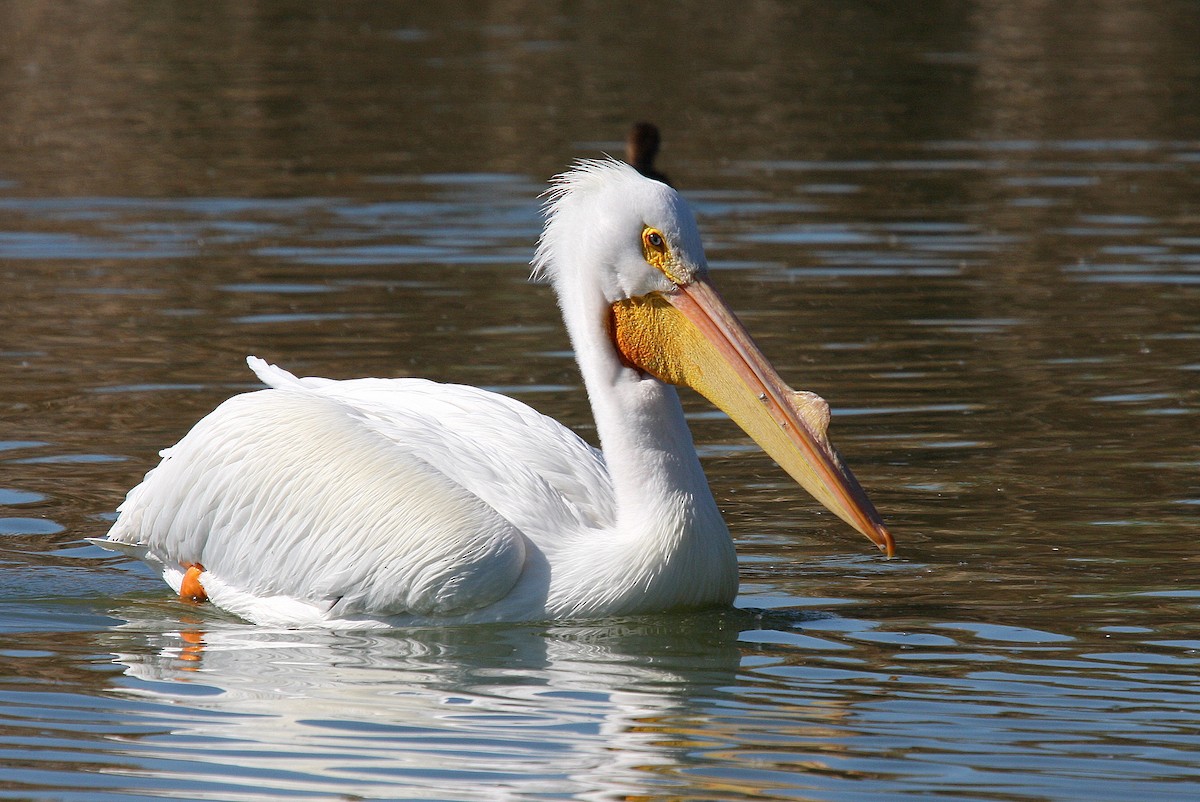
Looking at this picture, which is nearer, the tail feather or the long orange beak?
the long orange beak

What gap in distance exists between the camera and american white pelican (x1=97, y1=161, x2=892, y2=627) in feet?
16.1

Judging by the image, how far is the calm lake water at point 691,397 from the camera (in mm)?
4211

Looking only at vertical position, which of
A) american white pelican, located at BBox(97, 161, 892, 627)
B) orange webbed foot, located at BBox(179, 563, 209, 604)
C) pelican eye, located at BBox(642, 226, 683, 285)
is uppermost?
pelican eye, located at BBox(642, 226, 683, 285)

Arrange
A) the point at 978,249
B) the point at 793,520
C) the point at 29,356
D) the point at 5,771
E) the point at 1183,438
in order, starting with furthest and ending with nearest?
the point at 978,249 < the point at 29,356 < the point at 1183,438 < the point at 793,520 < the point at 5,771

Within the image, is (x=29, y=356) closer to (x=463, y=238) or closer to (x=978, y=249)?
(x=463, y=238)

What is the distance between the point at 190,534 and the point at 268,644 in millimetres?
605

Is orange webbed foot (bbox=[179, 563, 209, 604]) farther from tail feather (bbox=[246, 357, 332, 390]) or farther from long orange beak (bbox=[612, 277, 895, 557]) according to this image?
long orange beak (bbox=[612, 277, 895, 557])

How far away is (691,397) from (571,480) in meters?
3.22

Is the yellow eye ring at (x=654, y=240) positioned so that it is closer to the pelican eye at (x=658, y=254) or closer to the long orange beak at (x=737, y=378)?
the pelican eye at (x=658, y=254)

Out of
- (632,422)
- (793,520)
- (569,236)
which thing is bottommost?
(793,520)

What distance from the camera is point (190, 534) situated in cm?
560

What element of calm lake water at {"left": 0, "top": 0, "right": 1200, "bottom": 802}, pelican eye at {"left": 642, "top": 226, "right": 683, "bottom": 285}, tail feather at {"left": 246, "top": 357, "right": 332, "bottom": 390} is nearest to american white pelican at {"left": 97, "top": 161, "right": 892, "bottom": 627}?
pelican eye at {"left": 642, "top": 226, "right": 683, "bottom": 285}

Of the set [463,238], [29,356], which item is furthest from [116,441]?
[463,238]

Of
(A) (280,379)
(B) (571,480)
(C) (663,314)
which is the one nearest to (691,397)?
(A) (280,379)
